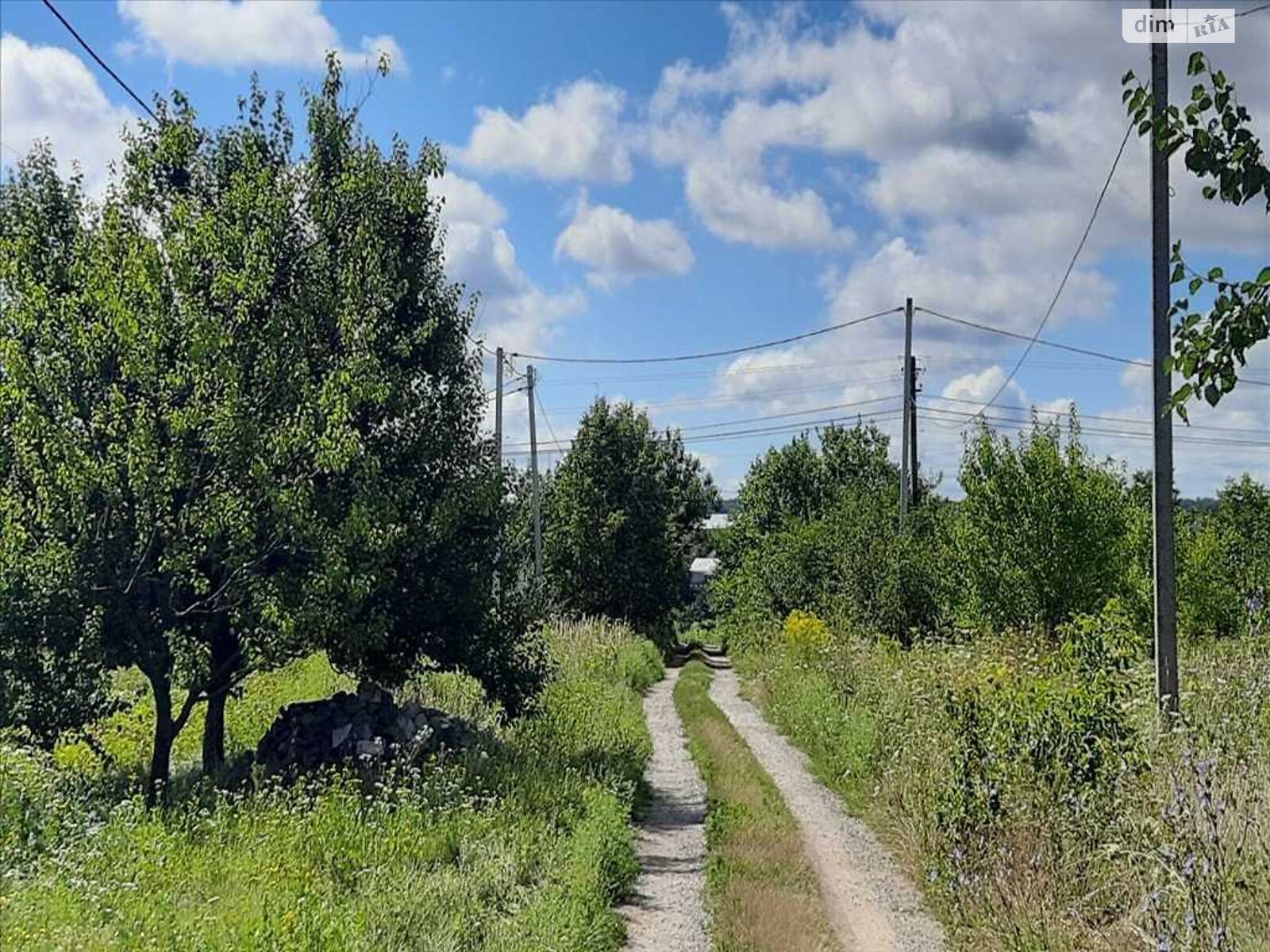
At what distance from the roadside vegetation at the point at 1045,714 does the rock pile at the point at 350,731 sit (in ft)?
15.2

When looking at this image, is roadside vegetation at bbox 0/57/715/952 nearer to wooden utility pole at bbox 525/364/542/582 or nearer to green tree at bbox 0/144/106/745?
green tree at bbox 0/144/106/745

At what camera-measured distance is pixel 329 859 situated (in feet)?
25.2

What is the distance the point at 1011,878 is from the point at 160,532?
7.80 m

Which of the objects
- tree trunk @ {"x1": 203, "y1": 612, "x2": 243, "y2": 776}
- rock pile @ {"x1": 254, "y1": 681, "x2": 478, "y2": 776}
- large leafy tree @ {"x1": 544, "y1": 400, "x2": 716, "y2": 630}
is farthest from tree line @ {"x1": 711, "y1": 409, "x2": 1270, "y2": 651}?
tree trunk @ {"x1": 203, "y1": 612, "x2": 243, "y2": 776}

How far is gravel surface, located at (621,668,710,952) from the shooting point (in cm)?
746

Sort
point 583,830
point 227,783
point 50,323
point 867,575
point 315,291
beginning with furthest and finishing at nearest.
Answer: point 867,575
point 315,291
point 227,783
point 50,323
point 583,830

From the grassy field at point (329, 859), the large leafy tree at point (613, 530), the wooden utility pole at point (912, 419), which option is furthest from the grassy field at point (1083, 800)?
the large leafy tree at point (613, 530)

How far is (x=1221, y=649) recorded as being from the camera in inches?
438

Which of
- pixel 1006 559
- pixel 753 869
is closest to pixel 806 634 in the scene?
pixel 1006 559

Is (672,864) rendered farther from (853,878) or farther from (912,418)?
(912,418)

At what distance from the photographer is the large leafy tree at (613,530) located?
107 feet

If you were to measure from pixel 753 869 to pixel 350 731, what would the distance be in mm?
4988

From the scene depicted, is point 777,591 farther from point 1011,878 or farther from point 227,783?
point 1011,878

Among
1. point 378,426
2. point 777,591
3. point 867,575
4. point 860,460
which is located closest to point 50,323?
point 378,426
